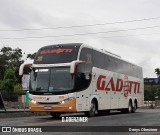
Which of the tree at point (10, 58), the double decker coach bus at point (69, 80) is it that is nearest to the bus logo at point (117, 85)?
the double decker coach bus at point (69, 80)

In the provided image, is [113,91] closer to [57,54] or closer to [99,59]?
[99,59]

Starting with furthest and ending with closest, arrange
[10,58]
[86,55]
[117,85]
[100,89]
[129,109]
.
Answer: [10,58]
[129,109]
[117,85]
[100,89]
[86,55]

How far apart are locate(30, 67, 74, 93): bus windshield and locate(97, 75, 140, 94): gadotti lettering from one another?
12.0ft

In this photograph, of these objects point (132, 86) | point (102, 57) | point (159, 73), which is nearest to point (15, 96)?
point (132, 86)

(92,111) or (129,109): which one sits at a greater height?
(129,109)

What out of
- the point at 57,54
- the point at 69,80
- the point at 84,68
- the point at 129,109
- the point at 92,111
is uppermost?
the point at 57,54

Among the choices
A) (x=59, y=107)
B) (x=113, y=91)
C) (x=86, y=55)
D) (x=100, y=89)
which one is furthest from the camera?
(x=113, y=91)

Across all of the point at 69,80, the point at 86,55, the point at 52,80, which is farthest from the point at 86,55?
the point at 52,80

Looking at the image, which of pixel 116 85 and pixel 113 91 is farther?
pixel 116 85

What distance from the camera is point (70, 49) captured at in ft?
72.4

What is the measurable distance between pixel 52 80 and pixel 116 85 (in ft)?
25.7

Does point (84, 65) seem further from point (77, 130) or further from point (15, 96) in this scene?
point (15, 96)

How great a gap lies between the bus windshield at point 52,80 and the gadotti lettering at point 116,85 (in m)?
3.66

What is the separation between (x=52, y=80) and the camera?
69.7ft
